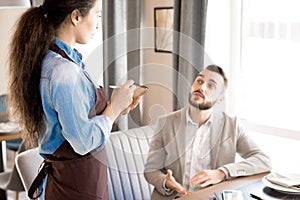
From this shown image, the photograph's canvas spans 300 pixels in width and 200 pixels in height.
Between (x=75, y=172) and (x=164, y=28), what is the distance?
6.26 ft

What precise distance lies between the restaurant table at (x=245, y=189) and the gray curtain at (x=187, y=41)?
847 mm

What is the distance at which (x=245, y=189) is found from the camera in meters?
1.93

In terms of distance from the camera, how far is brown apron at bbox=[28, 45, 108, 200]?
1.71 m

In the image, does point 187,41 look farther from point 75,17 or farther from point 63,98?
point 63,98

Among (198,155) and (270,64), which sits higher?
(270,64)

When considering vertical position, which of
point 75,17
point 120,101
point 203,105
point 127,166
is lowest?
point 127,166

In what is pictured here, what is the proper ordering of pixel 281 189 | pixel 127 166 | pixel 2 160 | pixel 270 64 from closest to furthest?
pixel 281 189, pixel 127 166, pixel 270 64, pixel 2 160

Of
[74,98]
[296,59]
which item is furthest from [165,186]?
[296,59]

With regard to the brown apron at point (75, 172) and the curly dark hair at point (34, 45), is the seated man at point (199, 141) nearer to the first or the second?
the brown apron at point (75, 172)

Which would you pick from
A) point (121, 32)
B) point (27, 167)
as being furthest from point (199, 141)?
point (121, 32)

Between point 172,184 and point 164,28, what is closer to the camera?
→ point 172,184

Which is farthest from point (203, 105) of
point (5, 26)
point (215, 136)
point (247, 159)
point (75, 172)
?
point (5, 26)

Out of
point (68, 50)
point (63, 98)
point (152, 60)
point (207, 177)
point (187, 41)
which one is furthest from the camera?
point (152, 60)

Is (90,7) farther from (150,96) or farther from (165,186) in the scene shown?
(150,96)
